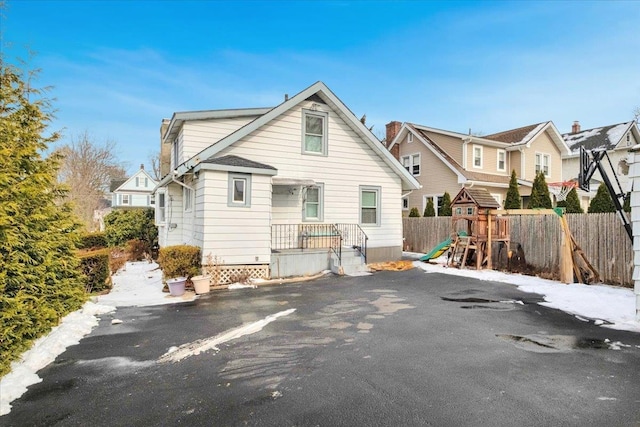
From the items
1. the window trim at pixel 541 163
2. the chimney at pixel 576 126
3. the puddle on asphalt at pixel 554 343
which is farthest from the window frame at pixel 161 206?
the chimney at pixel 576 126

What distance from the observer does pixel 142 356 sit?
4.78m

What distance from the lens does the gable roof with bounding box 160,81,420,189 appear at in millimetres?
10875

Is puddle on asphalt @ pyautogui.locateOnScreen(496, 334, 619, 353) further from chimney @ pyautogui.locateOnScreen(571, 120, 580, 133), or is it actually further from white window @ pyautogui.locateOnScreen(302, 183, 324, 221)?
chimney @ pyautogui.locateOnScreen(571, 120, 580, 133)

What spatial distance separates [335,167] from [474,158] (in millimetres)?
11923

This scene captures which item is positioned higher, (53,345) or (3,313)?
(3,313)

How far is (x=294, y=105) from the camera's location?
1273 centimetres

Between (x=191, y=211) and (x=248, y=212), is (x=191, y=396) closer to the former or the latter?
(x=248, y=212)

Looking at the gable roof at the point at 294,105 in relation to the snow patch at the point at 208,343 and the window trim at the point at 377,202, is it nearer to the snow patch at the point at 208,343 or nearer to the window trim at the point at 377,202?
the window trim at the point at 377,202

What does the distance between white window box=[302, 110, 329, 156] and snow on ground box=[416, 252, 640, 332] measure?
6.92 metres

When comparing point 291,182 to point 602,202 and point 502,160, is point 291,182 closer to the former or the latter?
point 602,202

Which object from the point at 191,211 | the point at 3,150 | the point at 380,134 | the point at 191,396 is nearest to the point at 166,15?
the point at 191,211

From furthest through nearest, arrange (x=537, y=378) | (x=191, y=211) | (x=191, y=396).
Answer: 1. (x=191, y=211)
2. (x=537, y=378)
3. (x=191, y=396)

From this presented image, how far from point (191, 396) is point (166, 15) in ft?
50.0

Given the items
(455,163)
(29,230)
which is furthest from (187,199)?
(455,163)
